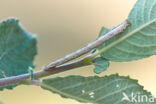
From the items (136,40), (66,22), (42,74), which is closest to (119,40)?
(136,40)

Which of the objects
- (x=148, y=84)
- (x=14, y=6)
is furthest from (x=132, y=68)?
(x=14, y=6)

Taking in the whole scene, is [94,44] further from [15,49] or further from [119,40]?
[15,49]

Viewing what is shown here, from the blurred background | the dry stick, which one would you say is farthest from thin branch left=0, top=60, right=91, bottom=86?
the blurred background

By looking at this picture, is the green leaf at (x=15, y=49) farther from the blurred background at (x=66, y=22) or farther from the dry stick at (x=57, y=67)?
the blurred background at (x=66, y=22)

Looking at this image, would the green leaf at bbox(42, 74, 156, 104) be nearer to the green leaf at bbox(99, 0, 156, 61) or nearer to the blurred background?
the green leaf at bbox(99, 0, 156, 61)

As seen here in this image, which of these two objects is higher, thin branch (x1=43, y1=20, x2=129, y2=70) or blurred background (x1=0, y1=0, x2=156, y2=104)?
blurred background (x1=0, y1=0, x2=156, y2=104)
